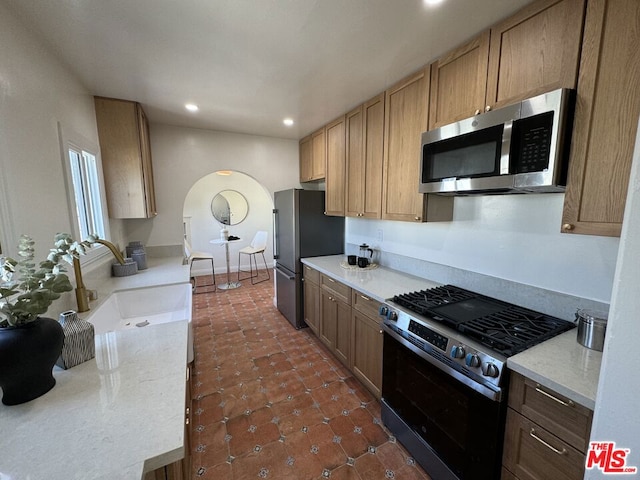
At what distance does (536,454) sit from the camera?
103 cm

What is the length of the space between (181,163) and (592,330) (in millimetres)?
3868

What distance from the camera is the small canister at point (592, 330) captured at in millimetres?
1121

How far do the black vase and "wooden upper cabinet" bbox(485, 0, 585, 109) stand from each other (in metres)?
2.18

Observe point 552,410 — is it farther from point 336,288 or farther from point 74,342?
point 74,342

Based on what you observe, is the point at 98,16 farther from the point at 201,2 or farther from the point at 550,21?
the point at 550,21

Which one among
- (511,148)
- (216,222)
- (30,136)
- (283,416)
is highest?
(30,136)

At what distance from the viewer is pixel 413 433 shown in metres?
1.55

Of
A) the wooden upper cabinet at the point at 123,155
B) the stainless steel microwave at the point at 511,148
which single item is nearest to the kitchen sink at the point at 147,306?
the wooden upper cabinet at the point at 123,155

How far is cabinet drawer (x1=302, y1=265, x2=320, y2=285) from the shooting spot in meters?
2.77

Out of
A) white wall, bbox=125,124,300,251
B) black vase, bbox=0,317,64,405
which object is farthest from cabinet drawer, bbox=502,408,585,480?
white wall, bbox=125,124,300,251

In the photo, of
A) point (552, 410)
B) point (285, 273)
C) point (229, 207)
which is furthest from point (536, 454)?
point (229, 207)

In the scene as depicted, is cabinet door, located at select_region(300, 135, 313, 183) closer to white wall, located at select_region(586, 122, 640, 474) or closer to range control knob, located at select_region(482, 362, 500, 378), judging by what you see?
range control knob, located at select_region(482, 362, 500, 378)

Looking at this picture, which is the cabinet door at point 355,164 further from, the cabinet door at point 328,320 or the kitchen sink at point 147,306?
the kitchen sink at point 147,306

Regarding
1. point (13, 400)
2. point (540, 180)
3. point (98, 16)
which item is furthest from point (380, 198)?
point (13, 400)
